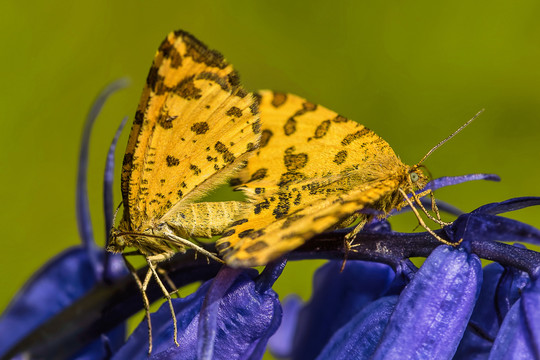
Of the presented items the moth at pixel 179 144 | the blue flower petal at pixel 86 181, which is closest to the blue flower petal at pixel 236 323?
the moth at pixel 179 144

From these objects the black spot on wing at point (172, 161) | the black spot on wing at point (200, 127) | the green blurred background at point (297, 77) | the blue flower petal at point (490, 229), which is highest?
the green blurred background at point (297, 77)

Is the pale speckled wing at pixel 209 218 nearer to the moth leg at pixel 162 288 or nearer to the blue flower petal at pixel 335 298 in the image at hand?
the moth leg at pixel 162 288

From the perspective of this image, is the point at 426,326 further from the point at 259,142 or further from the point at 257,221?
the point at 259,142

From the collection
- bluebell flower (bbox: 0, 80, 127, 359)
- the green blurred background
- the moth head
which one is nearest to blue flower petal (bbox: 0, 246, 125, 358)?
→ bluebell flower (bbox: 0, 80, 127, 359)

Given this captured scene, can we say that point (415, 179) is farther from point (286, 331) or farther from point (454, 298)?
point (286, 331)

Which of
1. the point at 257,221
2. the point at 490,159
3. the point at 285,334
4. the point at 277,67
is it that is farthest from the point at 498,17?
the point at 257,221

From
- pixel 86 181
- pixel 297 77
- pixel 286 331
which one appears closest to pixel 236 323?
pixel 86 181

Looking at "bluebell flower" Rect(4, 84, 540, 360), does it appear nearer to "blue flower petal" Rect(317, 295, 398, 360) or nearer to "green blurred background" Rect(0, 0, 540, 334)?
"blue flower petal" Rect(317, 295, 398, 360)
